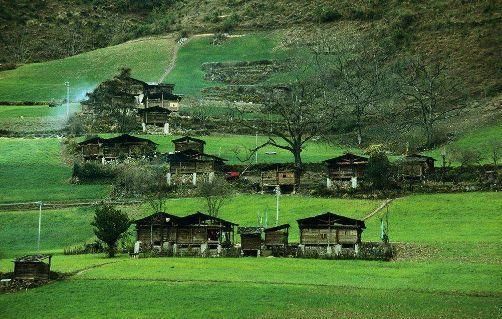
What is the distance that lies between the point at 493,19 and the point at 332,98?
4307 cm

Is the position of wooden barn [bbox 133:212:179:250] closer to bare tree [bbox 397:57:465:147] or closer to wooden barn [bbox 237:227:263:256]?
wooden barn [bbox 237:227:263:256]

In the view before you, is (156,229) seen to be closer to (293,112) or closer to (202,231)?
(202,231)

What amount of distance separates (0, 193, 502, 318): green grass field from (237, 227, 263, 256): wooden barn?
3.59 metres

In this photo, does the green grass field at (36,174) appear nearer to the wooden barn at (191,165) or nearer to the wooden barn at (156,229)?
the wooden barn at (191,165)

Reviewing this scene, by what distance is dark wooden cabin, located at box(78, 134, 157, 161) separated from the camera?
128 m

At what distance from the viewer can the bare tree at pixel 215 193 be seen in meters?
98.3

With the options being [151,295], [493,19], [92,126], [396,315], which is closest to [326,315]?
[396,315]

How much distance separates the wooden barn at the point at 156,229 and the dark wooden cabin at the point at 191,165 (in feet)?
97.2

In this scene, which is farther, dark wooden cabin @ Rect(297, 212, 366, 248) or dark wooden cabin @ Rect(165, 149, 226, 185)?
dark wooden cabin @ Rect(165, 149, 226, 185)

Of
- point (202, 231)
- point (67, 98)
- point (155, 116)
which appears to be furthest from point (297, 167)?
point (67, 98)

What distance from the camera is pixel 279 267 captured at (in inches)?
2926

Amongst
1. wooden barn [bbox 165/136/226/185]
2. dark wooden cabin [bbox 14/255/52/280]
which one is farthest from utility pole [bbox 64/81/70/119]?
dark wooden cabin [bbox 14/255/52/280]

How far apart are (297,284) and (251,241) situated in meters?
17.9

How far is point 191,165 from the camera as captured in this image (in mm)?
119750
